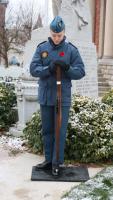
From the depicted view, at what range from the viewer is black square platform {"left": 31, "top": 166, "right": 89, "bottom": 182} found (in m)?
5.46

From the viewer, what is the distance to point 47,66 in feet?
17.6

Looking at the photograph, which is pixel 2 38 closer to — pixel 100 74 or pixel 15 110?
pixel 100 74

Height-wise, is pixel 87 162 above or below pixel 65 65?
below

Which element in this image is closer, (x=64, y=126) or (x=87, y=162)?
(x=64, y=126)

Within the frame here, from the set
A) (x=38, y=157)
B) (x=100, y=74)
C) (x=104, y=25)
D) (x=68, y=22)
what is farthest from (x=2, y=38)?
(x=38, y=157)

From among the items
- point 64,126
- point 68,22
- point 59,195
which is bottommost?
point 59,195

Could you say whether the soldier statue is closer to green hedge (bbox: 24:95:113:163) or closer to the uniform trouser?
the uniform trouser

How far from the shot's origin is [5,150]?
7.02 metres

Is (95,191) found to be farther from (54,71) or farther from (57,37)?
(57,37)

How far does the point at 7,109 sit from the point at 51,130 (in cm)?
314

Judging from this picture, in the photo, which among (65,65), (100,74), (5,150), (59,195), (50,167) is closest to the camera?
(59,195)

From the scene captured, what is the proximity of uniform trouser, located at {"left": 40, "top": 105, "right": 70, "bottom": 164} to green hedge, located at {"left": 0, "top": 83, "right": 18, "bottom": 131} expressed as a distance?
287cm

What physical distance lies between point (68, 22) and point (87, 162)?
3454 millimetres

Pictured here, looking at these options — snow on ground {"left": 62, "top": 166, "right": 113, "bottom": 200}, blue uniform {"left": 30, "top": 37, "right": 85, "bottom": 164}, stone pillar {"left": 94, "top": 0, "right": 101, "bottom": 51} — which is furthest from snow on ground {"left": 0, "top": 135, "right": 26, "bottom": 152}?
stone pillar {"left": 94, "top": 0, "right": 101, "bottom": 51}
